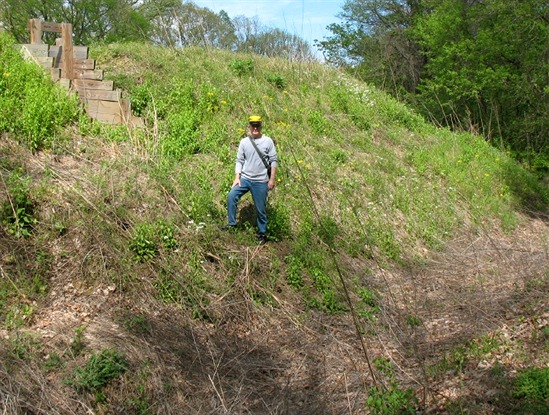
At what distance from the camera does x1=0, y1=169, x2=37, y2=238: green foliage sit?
665 centimetres

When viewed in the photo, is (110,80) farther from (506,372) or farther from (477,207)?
(506,372)

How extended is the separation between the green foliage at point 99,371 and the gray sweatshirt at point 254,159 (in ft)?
9.22

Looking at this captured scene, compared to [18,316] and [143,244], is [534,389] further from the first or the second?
[18,316]

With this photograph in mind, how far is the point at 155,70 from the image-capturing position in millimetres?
11633

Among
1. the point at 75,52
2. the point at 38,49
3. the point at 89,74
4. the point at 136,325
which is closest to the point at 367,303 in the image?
the point at 136,325

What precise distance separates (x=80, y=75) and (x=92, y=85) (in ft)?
1.46

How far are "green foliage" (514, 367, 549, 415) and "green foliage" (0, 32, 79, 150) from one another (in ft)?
22.4

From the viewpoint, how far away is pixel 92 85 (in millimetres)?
10016

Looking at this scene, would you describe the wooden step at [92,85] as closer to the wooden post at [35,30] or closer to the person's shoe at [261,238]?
the wooden post at [35,30]

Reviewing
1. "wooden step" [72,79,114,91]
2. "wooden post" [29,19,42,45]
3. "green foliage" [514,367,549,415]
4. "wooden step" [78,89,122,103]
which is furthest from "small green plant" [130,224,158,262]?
"wooden post" [29,19,42,45]

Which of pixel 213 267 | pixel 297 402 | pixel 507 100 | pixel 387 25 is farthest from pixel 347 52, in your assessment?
pixel 297 402

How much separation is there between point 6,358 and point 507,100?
1793 cm

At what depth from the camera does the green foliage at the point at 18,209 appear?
262 inches

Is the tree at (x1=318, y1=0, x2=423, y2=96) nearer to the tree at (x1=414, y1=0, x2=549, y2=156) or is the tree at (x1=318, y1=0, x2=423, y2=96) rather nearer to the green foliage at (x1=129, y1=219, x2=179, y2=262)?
the tree at (x1=414, y1=0, x2=549, y2=156)
